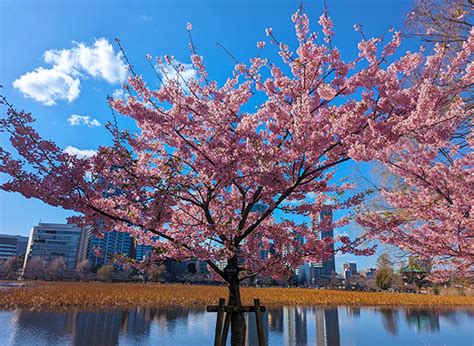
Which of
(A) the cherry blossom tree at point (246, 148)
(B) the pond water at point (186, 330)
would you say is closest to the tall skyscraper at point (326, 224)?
(A) the cherry blossom tree at point (246, 148)

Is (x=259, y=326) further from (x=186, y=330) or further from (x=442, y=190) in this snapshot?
(x=186, y=330)

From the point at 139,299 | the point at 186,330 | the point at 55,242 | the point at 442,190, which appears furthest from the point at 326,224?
the point at 55,242

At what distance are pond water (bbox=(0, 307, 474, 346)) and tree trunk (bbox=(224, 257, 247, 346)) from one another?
6.55 m

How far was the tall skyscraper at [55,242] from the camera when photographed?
112 meters

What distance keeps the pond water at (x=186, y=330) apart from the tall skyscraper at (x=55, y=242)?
11199cm

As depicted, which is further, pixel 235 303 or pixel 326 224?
pixel 326 224

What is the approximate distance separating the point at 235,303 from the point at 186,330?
29.4 ft

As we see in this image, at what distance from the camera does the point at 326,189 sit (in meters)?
6.42

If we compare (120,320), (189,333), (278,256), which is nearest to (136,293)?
(120,320)

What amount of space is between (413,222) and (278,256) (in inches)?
124

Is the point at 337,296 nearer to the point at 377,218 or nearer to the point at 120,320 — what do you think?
the point at 120,320

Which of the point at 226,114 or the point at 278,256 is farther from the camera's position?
the point at 278,256

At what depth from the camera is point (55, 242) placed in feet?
379

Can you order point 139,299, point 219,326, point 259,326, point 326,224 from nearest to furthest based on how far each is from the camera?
point 219,326 < point 259,326 < point 326,224 < point 139,299
